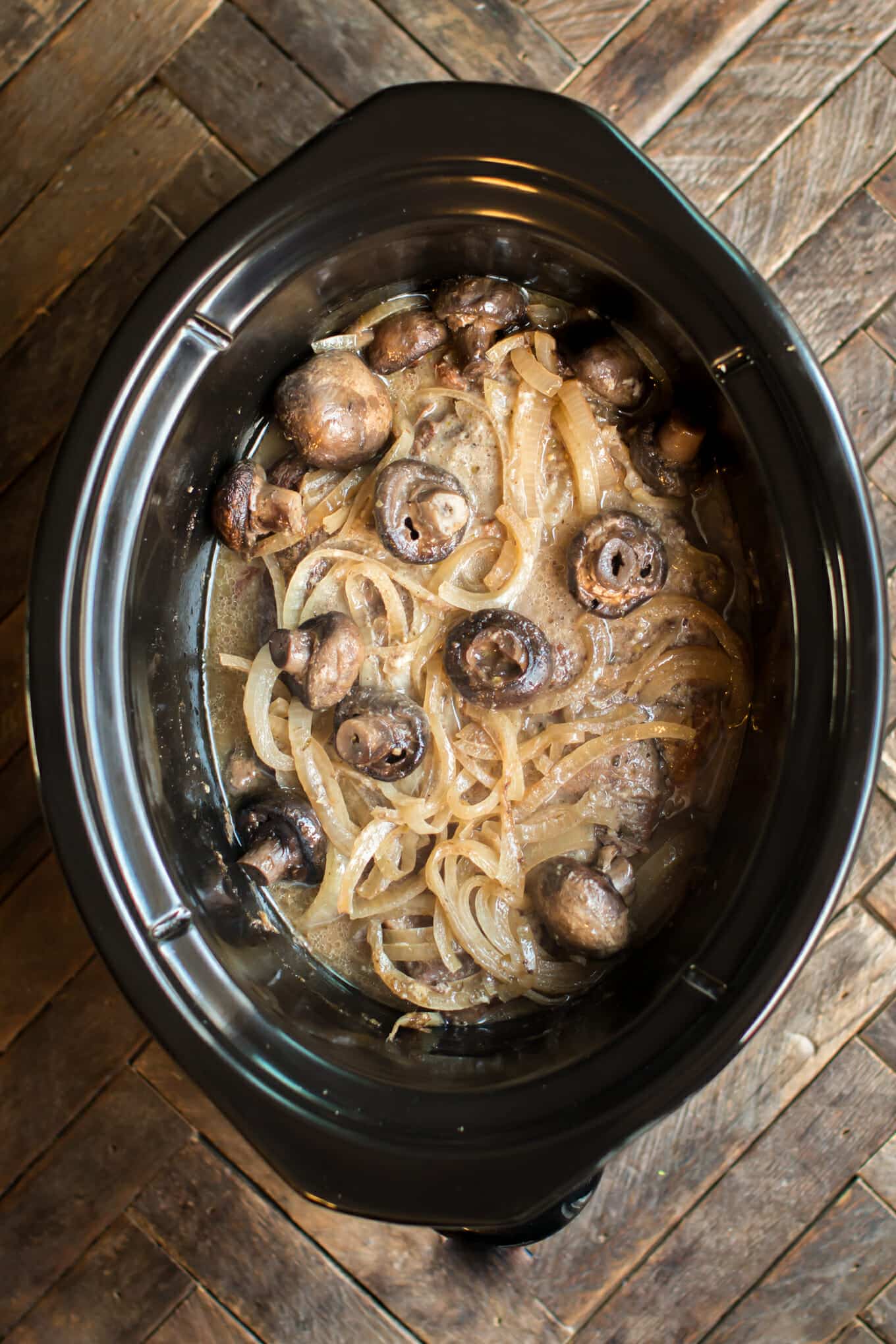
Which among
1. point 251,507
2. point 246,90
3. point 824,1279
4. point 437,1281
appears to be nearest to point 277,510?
point 251,507

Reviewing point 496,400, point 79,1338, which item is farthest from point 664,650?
point 79,1338

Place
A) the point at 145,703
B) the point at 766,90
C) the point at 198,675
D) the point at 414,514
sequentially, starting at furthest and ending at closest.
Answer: the point at 766,90, the point at 198,675, the point at 414,514, the point at 145,703

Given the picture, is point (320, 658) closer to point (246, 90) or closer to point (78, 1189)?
point (246, 90)

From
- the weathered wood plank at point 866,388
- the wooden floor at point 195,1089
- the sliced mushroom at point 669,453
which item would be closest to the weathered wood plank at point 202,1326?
the wooden floor at point 195,1089

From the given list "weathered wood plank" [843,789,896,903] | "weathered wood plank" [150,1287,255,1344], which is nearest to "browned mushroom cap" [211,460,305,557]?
"weathered wood plank" [843,789,896,903]

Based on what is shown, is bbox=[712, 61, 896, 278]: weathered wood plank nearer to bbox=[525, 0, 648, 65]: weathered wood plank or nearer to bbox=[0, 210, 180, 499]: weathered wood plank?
bbox=[525, 0, 648, 65]: weathered wood plank
